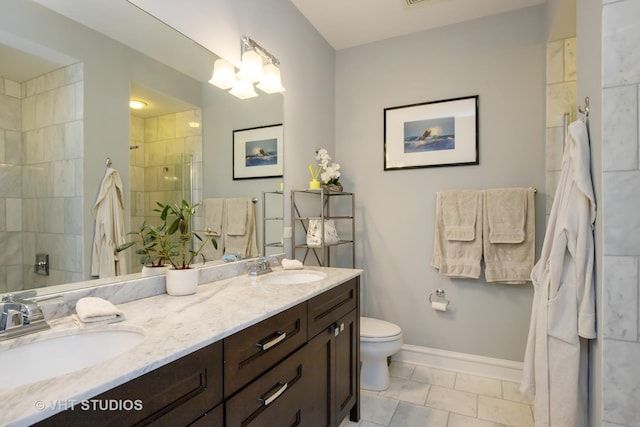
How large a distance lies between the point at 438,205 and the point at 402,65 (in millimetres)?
1207

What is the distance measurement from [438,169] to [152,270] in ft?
6.95

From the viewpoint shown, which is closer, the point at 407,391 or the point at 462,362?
the point at 407,391

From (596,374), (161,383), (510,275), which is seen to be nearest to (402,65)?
(510,275)

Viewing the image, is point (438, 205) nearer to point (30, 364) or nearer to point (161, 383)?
point (161, 383)

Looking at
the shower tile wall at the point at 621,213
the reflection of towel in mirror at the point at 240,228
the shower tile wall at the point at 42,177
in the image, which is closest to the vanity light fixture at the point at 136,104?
the shower tile wall at the point at 42,177

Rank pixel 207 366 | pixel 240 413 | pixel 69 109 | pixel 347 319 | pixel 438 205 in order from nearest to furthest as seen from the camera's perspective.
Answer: pixel 207 366 → pixel 240 413 → pixel 69 109 → pixel 347 319 → pixel 438 205

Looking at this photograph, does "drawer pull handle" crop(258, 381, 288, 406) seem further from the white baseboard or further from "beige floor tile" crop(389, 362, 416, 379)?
the white baseboard

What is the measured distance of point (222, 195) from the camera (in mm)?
1808

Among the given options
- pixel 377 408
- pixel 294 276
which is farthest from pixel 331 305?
pixel 377 408

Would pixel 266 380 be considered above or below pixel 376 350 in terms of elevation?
above

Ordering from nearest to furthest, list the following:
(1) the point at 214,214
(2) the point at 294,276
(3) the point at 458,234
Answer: (1) the point at 214,214 < (2) the point at 294,276 < (3) the point at 458,234

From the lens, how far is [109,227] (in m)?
1.24

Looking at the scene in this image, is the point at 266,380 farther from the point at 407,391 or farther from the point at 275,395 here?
the point at 407,391

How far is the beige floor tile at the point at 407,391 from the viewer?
2158mm
